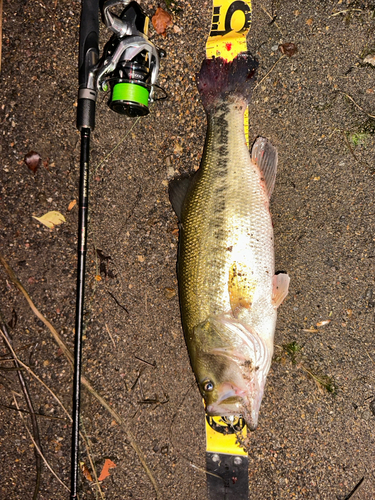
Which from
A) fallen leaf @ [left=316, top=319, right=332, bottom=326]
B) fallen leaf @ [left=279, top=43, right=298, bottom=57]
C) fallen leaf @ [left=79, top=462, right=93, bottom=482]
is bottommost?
fallen leaf @ [left=79, top=462, right=93, bottom=482]

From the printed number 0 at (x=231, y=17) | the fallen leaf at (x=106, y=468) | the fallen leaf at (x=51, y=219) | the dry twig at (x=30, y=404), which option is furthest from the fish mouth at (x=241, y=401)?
the printed number 0 at (x=231, y=17)

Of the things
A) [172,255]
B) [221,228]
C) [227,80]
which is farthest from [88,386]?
[227,80]

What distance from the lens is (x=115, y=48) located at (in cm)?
230

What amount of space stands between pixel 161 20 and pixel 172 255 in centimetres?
185

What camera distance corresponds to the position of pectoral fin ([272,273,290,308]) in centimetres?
238

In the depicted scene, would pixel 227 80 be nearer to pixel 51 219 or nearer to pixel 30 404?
pixel 51 219

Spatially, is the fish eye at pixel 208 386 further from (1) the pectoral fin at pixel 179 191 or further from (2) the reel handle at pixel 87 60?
(2) the reel handle at pixel 87 60

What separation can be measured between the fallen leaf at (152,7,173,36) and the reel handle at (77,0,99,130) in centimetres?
50

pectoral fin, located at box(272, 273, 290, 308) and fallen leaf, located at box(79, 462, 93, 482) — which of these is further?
fallen leaf, located at box(79, 462, 93, 482)

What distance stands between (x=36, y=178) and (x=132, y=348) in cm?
154

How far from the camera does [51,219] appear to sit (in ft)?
9.02

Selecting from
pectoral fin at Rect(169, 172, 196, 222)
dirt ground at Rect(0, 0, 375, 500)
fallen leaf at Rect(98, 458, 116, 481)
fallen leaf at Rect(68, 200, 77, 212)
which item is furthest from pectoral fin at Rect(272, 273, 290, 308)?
fallen leaf at Rect(98, 458, 116, 481)

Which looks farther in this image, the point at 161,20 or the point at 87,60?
the point at 161,20

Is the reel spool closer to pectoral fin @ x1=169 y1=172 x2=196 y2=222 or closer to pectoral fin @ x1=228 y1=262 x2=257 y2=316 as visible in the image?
pectoral fin @ x1=169 y1=172 x2=196 y2=222
